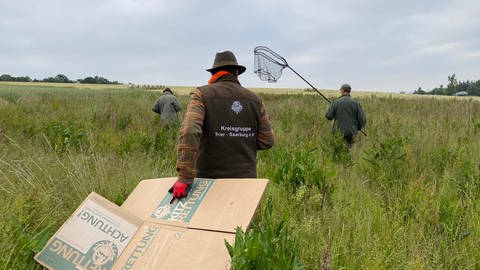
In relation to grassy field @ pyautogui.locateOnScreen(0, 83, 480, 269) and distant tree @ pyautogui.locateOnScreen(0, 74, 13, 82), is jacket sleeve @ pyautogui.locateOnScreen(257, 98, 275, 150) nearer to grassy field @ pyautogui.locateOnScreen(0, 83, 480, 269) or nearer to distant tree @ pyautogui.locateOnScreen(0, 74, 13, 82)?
grassy field @ pyautogui.locateOnScreen(0, 83, 480, 269)

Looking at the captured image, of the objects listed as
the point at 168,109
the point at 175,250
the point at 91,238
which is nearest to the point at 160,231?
the point at 175,250

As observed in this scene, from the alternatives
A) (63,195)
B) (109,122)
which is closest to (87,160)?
(63,195)

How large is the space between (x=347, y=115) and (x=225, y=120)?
219 inches

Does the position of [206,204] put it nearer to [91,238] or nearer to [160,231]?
[160,231]

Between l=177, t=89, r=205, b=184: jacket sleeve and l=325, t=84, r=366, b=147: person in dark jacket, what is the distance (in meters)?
5.63

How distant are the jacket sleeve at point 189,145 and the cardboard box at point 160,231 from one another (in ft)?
0.47

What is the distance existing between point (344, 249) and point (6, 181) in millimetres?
3428

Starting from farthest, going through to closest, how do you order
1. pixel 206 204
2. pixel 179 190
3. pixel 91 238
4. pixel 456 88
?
pixel 456 88
pixel 179 190
pixel 206 204
pixel 91 238

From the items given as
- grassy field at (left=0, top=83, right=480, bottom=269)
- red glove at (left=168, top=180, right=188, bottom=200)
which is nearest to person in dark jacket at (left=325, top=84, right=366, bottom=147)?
grassy field at (left=0, top=83, right=480, bottom=269)

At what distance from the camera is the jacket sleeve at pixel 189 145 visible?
2773mm

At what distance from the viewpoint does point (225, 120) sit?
10.1 ft

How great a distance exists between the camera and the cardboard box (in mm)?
2293

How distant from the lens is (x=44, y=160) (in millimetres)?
4469

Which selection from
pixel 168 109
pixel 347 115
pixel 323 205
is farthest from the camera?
pixel 168 109
